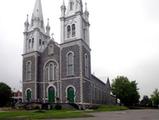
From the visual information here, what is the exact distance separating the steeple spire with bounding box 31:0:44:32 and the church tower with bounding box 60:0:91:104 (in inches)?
281

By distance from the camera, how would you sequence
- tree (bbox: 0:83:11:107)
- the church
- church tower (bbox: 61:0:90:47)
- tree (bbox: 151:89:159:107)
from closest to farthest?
the church < church tower (bbox: 61:0:90:47) < tree (bbox: 0:83:11:107) < tree (bbox: 151:89:159:107)

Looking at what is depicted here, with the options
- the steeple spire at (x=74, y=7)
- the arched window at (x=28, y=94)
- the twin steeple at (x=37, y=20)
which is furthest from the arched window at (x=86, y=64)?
the twin steeple at (x=37, y=20)

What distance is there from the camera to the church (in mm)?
53625

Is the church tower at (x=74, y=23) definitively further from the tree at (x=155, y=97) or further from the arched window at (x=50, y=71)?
the tree at (x=155, y=97)

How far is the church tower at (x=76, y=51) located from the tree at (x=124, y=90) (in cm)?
3353

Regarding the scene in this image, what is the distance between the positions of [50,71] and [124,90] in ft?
123

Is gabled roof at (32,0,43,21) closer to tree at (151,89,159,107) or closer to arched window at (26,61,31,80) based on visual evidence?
arched window at (26,61,31,80)

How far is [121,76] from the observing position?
305ft

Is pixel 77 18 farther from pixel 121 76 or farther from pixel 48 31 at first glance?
pixel 121 76

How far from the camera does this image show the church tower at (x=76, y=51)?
52906mm

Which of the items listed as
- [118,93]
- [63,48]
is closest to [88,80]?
[63,48]

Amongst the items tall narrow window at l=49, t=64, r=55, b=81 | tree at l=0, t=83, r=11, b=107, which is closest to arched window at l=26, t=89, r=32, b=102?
tall narrow window at l=49, t=64, r=55, b=81

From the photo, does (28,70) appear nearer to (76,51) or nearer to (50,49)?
(50,49)

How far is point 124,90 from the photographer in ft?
292
